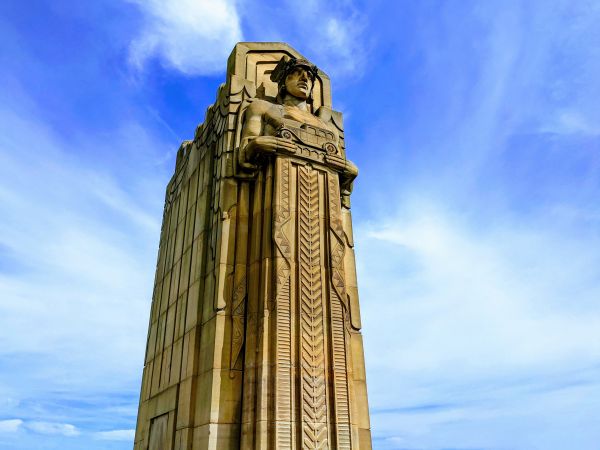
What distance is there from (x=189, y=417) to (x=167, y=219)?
834 centimetres

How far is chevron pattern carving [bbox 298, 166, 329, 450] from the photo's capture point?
8.67 metres

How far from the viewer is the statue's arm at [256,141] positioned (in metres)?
10.9

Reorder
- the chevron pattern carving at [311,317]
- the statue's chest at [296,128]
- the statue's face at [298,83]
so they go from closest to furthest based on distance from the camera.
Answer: the chevron pattern carving at [311,317], the statue's chest at [296,128], the statue's face at [298,83]

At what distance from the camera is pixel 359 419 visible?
10102 millimetres

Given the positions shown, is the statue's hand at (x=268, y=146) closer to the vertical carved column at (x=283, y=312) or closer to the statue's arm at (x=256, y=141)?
the statue's arm at (x=256, y=141)

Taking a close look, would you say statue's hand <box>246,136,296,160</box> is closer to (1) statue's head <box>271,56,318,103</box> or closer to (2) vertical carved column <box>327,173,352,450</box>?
(2) vertical carved column <box>327,173,352,450</box>

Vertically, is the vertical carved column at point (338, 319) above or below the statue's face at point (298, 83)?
below

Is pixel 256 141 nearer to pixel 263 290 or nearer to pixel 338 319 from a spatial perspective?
pixel 263 290

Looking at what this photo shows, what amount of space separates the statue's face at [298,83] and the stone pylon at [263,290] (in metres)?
0.03

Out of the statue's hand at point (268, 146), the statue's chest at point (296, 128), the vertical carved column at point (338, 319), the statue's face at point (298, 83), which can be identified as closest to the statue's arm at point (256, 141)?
the statue's hand at point (268, 146)

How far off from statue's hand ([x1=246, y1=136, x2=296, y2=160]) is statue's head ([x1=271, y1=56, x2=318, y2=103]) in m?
2.41

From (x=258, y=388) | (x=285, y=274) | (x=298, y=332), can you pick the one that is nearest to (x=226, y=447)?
(x=258, y=388)

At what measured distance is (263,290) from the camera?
975 cm

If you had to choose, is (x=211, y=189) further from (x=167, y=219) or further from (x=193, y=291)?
(x=167, y=219)
